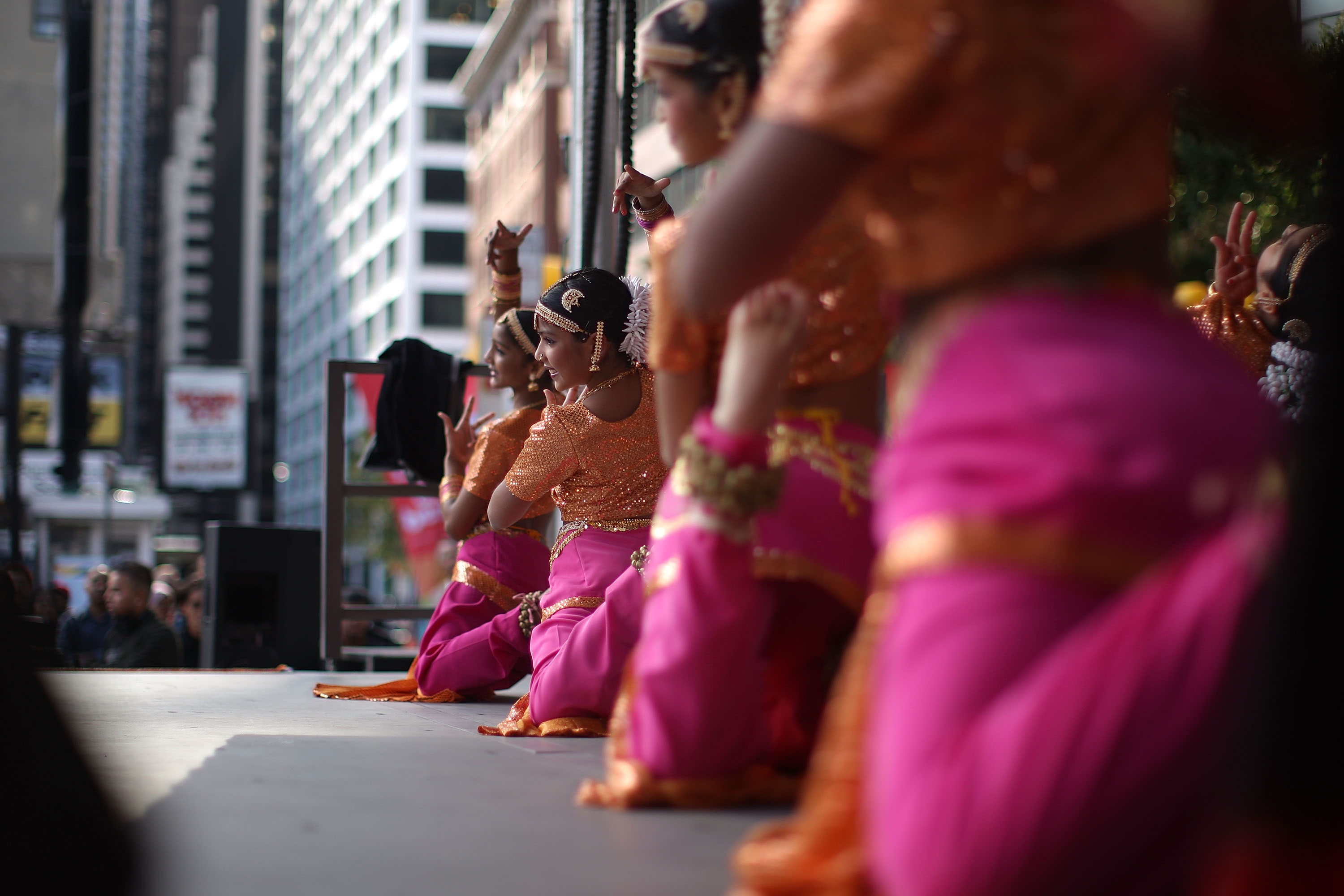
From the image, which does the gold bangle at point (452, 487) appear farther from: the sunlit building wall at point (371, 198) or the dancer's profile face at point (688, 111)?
the sunlit building wall at point (371, 198)

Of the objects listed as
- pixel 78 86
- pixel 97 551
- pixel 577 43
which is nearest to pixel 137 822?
pixel 577 43

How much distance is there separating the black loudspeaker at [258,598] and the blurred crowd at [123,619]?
274mm

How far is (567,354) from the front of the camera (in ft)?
15.5

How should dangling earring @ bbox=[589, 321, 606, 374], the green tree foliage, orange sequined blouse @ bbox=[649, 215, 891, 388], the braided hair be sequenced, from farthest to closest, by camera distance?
the green tree foliage, dangling earring @ bbox=[589, 321, 606, 374], orange sequined blouse @ bbox=[649, 215, 891, 388], the braided hair

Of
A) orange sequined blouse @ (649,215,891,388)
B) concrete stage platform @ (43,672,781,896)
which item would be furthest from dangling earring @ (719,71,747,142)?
concrete stage platform @ (43,672,781,896)

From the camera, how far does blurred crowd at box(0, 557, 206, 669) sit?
916 centimetres

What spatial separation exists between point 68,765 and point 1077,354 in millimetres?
1220

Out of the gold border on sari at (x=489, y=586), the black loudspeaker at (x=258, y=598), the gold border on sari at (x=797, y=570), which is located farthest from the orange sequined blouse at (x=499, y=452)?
the black loudspeaker at (x=258, y=598)

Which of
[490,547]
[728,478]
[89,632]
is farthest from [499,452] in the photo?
[89,632]

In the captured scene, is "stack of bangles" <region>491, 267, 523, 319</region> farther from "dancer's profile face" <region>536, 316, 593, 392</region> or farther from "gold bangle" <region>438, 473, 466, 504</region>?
"dancer's profile face" <region>536, 316, 593, 392</region>

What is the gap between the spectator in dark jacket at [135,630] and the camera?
9125 millimetres

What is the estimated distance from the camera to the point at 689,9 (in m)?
2.71

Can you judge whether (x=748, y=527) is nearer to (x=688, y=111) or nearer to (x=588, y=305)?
(x=688, y=111)

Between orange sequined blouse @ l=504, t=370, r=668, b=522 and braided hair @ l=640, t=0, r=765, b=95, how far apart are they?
208 centimetres
